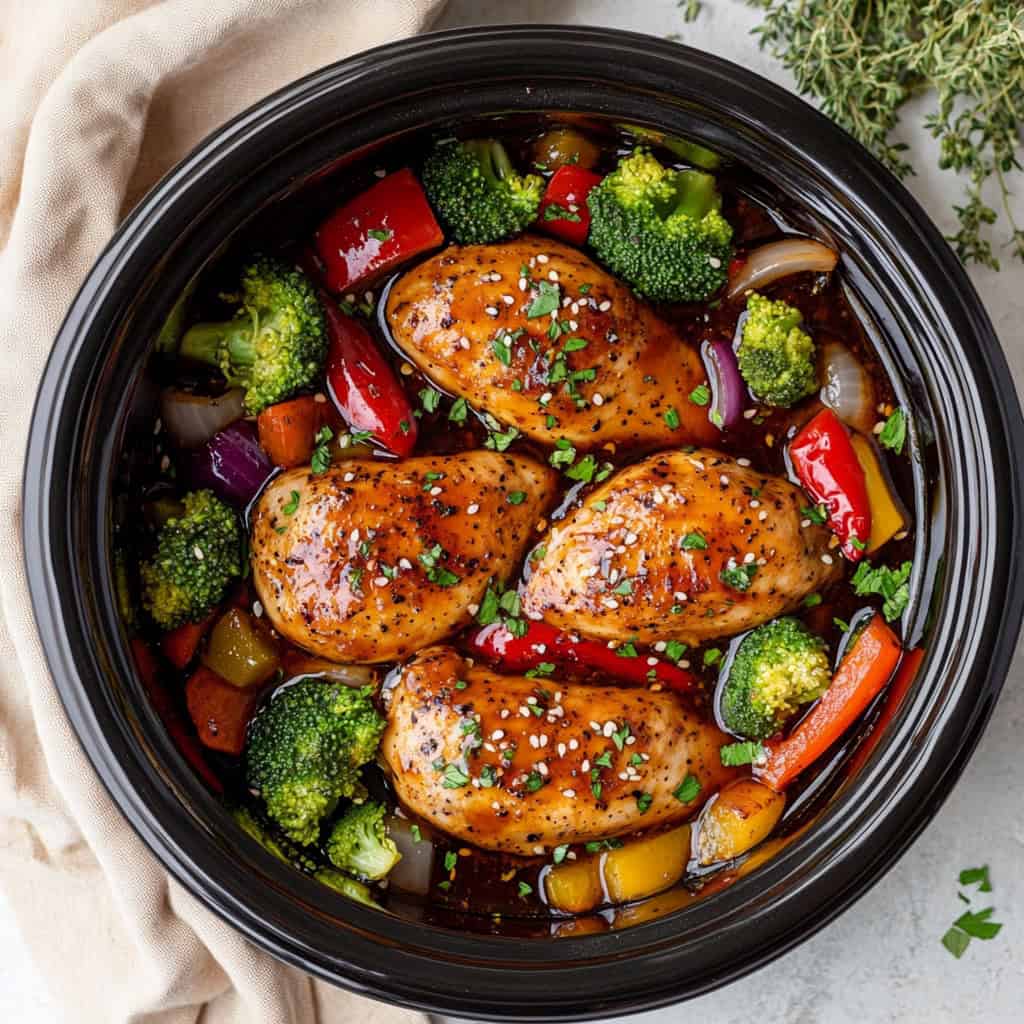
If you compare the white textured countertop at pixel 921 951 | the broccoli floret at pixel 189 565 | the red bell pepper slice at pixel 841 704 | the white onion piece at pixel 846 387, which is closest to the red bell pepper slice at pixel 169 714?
the broccoli floret at pixel 189 565

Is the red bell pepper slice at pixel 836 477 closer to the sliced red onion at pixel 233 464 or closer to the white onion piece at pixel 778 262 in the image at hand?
the white onion piece at pixel 778 262

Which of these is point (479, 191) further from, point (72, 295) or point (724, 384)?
point (72, 295)

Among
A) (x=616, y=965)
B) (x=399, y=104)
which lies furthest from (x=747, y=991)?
(x=399, y=104)

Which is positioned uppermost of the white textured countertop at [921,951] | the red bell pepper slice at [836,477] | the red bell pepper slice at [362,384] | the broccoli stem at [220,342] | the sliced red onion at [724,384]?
the broccoli stem at [220,342]

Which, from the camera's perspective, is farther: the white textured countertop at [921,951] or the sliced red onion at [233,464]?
the white textured countertop at [921,951]

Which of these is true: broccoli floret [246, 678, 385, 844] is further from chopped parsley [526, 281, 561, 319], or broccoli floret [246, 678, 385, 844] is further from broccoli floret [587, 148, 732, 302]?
broccoli floret [587, 148, 732, 302]

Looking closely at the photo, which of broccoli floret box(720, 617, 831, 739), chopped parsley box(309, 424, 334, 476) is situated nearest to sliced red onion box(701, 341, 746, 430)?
broccoli floret box(720, 617, 831, 739)

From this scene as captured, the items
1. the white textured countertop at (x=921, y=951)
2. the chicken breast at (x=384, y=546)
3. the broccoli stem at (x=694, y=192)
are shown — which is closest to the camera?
the chicken breast at (x=384, y=546)
